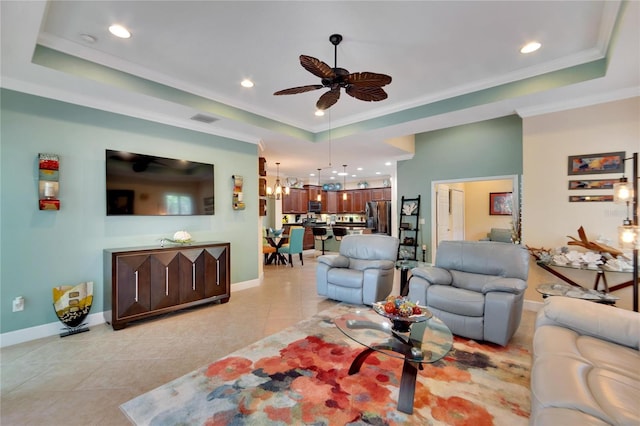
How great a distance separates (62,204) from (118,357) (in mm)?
1877

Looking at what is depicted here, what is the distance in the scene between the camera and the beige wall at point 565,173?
10.9ft

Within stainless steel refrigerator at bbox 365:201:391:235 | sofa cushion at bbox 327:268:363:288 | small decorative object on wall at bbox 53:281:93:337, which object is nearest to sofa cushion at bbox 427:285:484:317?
sofa cushion at bbox 327:268:363:288

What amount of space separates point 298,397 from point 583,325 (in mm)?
2063

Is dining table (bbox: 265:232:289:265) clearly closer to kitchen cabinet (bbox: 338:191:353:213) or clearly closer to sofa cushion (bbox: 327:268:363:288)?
sofa cushion (bbox: 327:268:363:288)

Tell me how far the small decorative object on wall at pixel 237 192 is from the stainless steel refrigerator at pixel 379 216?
17.5ft

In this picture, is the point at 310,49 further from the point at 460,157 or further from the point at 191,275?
the point at 460,157

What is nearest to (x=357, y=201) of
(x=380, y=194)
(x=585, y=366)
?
(x=380, y=194)

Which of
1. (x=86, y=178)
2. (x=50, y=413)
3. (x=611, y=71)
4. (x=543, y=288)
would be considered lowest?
(x=50, y=413)

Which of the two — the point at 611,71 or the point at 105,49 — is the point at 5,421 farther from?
the point at 611,71

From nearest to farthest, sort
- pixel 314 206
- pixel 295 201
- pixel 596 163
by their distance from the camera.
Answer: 1. pixel 596 163
2. pixel 295 201
3. pixel 314 206

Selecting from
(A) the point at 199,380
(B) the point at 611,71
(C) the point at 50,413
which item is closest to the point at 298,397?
(A) the point at 199,380

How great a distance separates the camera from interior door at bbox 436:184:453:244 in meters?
6.31

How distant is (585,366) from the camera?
1.51 m

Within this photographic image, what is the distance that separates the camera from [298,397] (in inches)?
78.2
